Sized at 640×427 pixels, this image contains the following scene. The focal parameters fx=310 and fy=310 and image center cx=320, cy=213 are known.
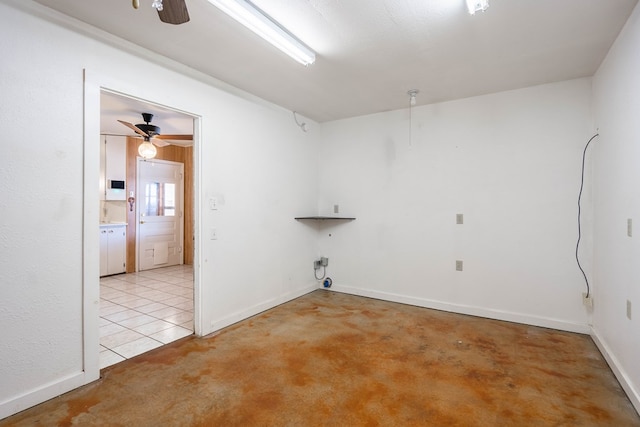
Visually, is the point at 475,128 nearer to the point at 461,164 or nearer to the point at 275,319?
the point at 461,164

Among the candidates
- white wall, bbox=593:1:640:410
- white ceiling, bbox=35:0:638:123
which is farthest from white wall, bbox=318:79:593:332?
white ceiling, bbox=35:0:638:123

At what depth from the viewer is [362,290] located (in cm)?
435

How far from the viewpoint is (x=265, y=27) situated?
6.82 feet

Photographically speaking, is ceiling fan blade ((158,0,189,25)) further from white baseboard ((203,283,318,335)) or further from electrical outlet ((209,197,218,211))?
white baseboard ((203,283,318,335))

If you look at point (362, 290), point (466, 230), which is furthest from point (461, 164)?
point (362, 290)

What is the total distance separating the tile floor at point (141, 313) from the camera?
2.78m

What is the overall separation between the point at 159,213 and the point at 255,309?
3.87 m

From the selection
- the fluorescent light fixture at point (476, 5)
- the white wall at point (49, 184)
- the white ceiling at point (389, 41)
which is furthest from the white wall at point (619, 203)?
the white wall at point (49, 184)

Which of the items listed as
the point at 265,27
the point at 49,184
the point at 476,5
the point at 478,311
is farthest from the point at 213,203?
the point at 478,311

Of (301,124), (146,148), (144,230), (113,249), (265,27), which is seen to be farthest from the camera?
(144,230)

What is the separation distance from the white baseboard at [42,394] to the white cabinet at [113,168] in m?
4.32

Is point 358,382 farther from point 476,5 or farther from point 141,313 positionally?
point 141,313

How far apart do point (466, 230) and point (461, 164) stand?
78cm

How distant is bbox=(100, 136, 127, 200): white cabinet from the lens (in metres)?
5.58
